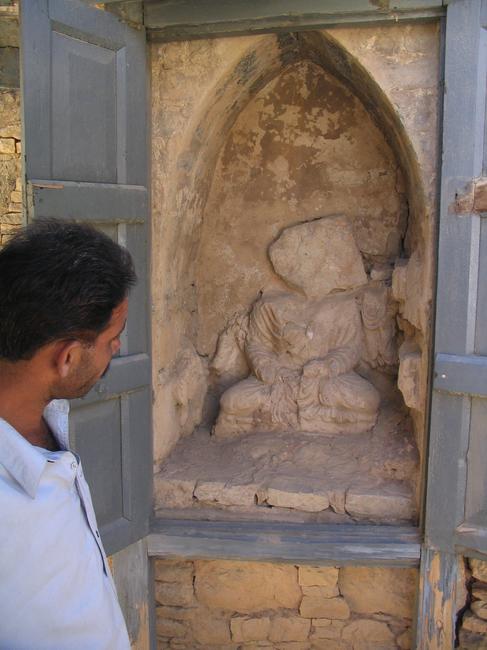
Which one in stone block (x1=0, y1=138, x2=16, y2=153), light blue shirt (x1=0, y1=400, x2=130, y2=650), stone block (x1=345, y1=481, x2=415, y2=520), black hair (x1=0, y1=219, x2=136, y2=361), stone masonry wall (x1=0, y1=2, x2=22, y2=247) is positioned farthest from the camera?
stone block (x1=0, y1=138, x2=16, y2=153)

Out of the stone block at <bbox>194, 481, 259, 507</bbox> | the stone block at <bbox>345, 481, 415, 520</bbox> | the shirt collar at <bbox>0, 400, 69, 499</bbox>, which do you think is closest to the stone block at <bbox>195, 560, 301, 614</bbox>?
the stone block at <bbox>194, 481, 259, 507</bbox>

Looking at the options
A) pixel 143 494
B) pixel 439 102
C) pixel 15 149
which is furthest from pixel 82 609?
pixel 15 149

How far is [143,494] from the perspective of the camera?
140 inches

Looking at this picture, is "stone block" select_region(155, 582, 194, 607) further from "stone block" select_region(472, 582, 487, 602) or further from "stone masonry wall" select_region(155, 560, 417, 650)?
"stone block" select_region(472, 582, 487, 602)

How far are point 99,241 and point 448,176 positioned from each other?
2.09 m

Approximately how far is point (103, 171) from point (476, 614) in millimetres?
2706

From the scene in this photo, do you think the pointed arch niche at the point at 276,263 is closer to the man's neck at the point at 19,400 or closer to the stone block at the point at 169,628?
the stone block at the point at 169,628

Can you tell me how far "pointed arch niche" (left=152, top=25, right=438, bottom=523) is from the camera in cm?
344

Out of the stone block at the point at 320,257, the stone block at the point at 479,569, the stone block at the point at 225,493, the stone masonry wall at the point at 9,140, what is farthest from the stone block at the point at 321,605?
the stone masonry wall at the point at 9,140

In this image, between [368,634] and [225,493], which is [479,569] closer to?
[368,634]

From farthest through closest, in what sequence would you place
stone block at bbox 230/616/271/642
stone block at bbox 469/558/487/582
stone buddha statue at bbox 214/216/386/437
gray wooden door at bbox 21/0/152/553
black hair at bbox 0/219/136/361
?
stone buddha statue at bbox 214/216/386/437 → stone block at bbox 230/616/271/642 → stone block at bbox 469/558/487/582 → gray wooden door at bbox 21/0/152/553 → black hair at bbox 0/219/136/361

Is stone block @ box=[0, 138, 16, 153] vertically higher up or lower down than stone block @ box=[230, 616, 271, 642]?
higher up

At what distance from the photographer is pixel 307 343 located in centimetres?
409

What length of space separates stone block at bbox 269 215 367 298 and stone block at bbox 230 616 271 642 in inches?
71.1
